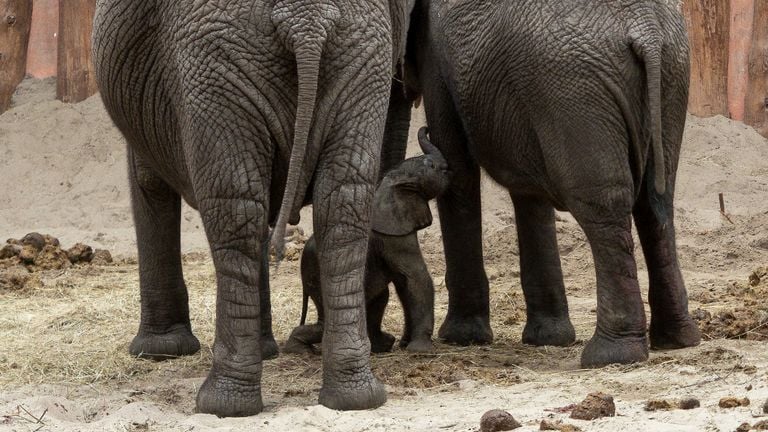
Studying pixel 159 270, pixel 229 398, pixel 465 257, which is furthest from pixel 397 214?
pixel 229 398

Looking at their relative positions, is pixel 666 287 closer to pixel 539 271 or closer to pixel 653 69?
pixel 539 271

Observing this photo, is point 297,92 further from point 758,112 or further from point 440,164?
point 758,112

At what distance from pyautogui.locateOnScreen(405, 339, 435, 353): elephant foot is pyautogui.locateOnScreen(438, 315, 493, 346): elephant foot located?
0.41 meters

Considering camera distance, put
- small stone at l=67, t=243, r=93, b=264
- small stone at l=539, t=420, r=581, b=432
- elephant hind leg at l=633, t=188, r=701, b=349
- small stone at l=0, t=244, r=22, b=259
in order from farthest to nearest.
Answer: small stone at l=67, t=243, r=93, b=264, small stone at l=0, t=244, r=22, b=259, elephant hind leg at l=633, t=188, r=701, b=349, small stone at l=539, t=420, r=581, b=432

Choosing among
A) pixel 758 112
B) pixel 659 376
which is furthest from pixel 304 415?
pixel 758 112

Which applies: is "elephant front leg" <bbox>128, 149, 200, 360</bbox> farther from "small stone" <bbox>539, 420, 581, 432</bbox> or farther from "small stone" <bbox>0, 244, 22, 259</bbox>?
"small stone" <bbox>0, 244, 22, 259</bbox>

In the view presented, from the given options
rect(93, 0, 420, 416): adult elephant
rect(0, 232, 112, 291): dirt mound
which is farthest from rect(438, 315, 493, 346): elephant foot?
rect(0, 232, 112, 291): dirt mound

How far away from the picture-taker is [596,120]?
5371 mm

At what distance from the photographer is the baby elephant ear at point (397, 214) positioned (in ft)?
19.6

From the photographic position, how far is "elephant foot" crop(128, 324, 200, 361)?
6.15 meters

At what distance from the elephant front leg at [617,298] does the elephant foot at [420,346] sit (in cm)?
77

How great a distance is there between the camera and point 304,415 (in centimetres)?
467

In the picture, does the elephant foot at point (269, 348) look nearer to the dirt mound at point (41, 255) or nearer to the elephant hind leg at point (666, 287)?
the elephant hind leg at point (666, 287)

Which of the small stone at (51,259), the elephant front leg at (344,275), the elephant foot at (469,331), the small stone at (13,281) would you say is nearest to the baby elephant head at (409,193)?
the elephant foot at (469,331)
